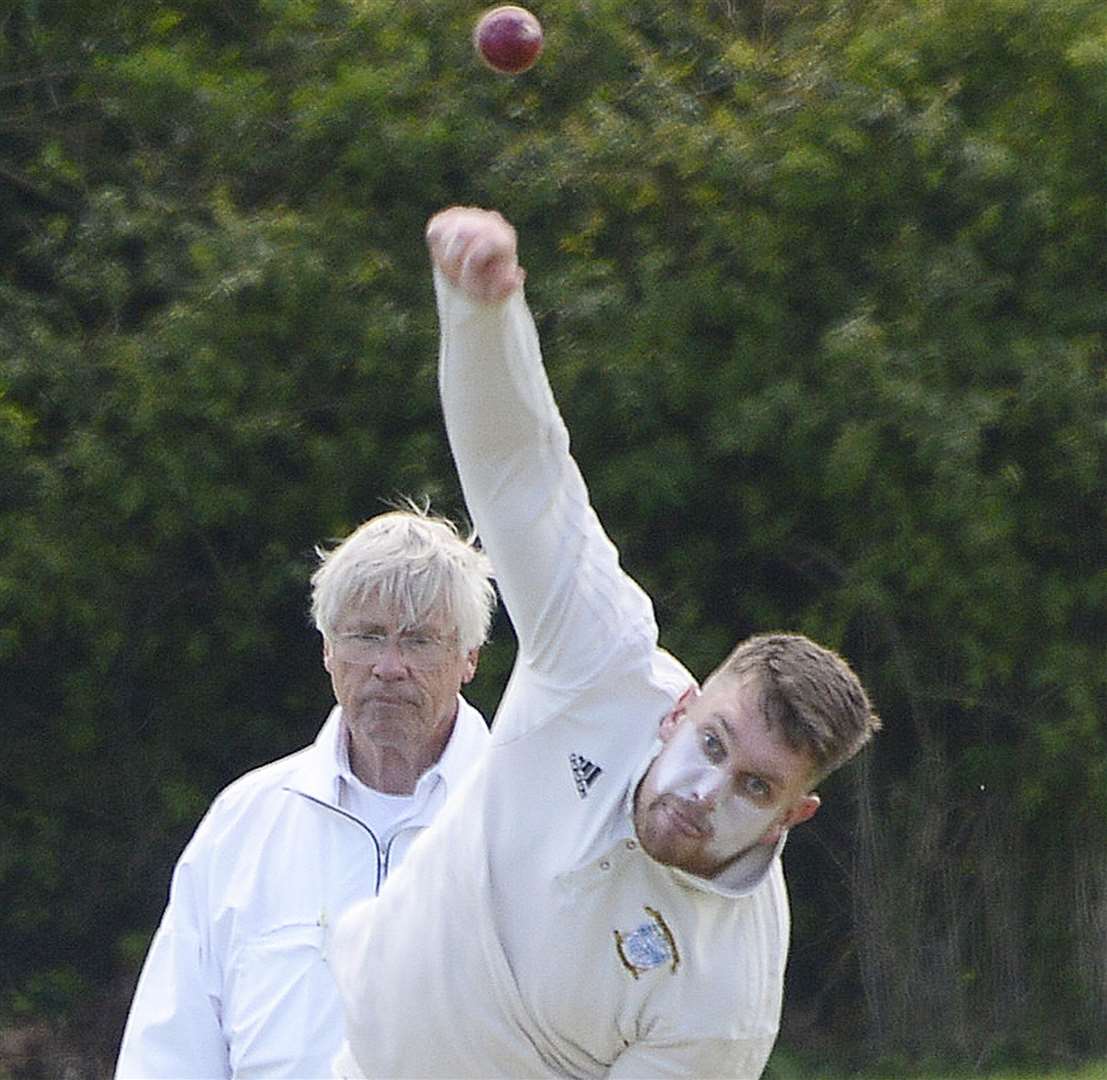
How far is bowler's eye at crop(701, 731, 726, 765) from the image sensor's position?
118 inches

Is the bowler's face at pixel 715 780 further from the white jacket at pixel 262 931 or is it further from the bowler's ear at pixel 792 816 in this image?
the white jacket at pixel 262 931

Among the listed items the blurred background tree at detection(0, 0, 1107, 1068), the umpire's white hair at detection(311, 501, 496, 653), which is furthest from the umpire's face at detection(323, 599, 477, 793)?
the blurred background tree at detection(0, 0, 1107, 1068)

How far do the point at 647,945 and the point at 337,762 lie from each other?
115cm

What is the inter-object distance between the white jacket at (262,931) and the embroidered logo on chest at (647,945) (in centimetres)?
93

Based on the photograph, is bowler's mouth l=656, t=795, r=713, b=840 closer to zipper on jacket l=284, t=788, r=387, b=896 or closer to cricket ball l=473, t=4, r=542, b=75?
zipper on jacket l=284, t=788, r=387, b=896

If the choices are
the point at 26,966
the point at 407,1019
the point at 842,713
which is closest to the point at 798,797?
the point at 842,713

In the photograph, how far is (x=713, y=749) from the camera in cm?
300

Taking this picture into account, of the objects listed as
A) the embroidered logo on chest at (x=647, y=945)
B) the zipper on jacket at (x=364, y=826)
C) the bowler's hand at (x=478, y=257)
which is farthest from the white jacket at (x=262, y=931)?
the bowler's hand at (x=478, y=257)

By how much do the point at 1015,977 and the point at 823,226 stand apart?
8.81 ft

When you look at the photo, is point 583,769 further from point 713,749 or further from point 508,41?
point 508,41

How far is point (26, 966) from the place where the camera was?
838 cm

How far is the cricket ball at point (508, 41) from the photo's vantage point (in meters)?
3.82

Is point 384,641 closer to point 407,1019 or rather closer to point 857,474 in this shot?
point 407,1019

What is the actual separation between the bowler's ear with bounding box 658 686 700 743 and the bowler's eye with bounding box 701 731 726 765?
0.05 metres
